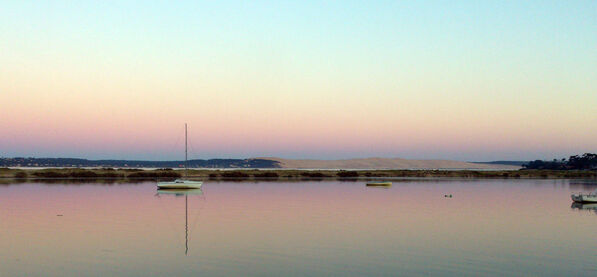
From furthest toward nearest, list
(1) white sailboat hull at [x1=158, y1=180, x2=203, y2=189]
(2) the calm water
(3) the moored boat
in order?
1. (1) white sailboat hull at [x1=158, y1=180, x2=203, y2=189]
2. (3) the moored boat
3. (2) the calm water

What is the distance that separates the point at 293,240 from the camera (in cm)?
2997

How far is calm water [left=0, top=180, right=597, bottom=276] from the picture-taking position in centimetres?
2258

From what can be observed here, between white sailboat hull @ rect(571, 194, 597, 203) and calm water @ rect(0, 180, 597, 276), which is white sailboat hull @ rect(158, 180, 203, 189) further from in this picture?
white sailboat hull @ rect(571, 194, 597, 203)

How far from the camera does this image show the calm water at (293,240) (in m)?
22.6

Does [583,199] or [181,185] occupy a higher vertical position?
[181,185]

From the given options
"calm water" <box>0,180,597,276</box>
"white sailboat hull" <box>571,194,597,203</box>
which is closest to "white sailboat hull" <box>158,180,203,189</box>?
"calm water" <box>0,180,597,276</box>

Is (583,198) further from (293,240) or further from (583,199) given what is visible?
(293,240)

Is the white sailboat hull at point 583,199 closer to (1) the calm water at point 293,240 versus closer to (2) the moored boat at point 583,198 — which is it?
(2) the moored boat at point 583,198

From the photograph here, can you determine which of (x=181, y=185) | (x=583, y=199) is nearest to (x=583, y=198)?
(x=583, y=199)

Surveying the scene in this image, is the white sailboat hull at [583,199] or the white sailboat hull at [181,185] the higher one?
the white sailboat hull at [181,185]

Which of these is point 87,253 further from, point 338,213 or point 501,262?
point 338,213

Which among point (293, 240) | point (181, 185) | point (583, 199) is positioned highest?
point (181, 185)

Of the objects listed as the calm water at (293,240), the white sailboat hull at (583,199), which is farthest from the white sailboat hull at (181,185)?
the white sailboat hull at (583,199)

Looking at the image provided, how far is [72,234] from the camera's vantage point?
105ft
